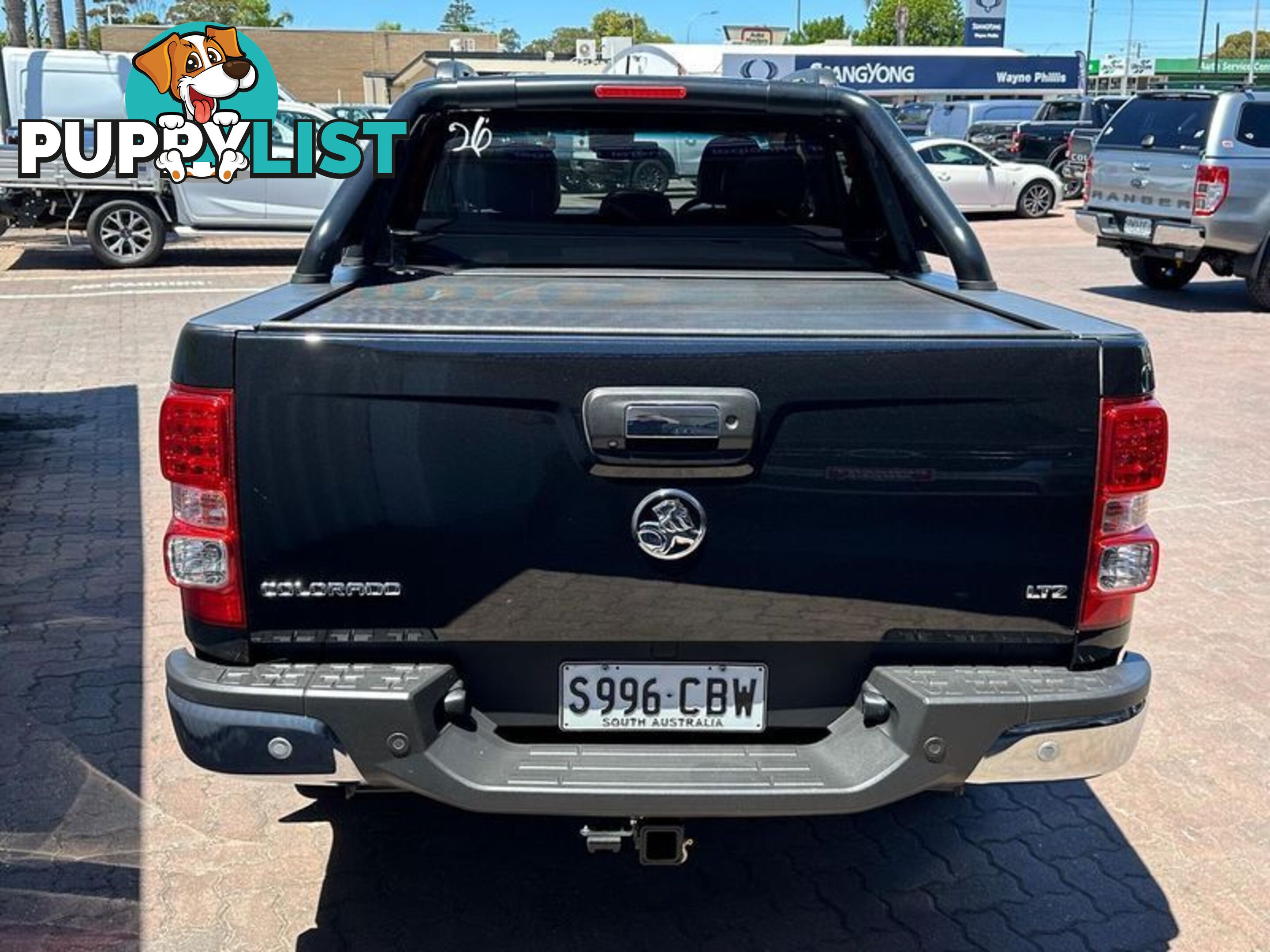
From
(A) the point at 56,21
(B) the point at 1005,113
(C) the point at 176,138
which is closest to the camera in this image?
(C) the point at 176,138

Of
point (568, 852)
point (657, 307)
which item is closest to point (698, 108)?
point (657, 307)

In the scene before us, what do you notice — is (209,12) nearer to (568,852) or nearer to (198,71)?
(198,71)

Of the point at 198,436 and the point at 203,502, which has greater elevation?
the point at 198,436

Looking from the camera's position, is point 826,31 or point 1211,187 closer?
point 1211,187

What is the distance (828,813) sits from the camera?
2715 millimetres

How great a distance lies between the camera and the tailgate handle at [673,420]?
2.62 metres

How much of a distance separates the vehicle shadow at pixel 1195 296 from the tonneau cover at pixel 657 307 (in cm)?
1079

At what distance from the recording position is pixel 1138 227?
44.4ft

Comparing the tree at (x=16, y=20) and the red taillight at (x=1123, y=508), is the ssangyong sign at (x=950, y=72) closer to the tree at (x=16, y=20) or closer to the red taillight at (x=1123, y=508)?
the tree at (x=16, y=20)

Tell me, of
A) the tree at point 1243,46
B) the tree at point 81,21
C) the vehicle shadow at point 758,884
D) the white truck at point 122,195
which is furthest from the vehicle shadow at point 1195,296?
the tree at point 1243,46

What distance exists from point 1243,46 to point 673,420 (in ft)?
467

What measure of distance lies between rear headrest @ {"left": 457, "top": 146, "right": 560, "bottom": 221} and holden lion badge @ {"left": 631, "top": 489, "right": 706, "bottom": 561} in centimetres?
210

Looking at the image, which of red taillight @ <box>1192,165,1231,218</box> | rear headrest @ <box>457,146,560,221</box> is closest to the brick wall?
red taillight @ <box>1192,165,1231,218</box>

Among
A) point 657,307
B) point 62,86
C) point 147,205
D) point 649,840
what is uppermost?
point 62,86
